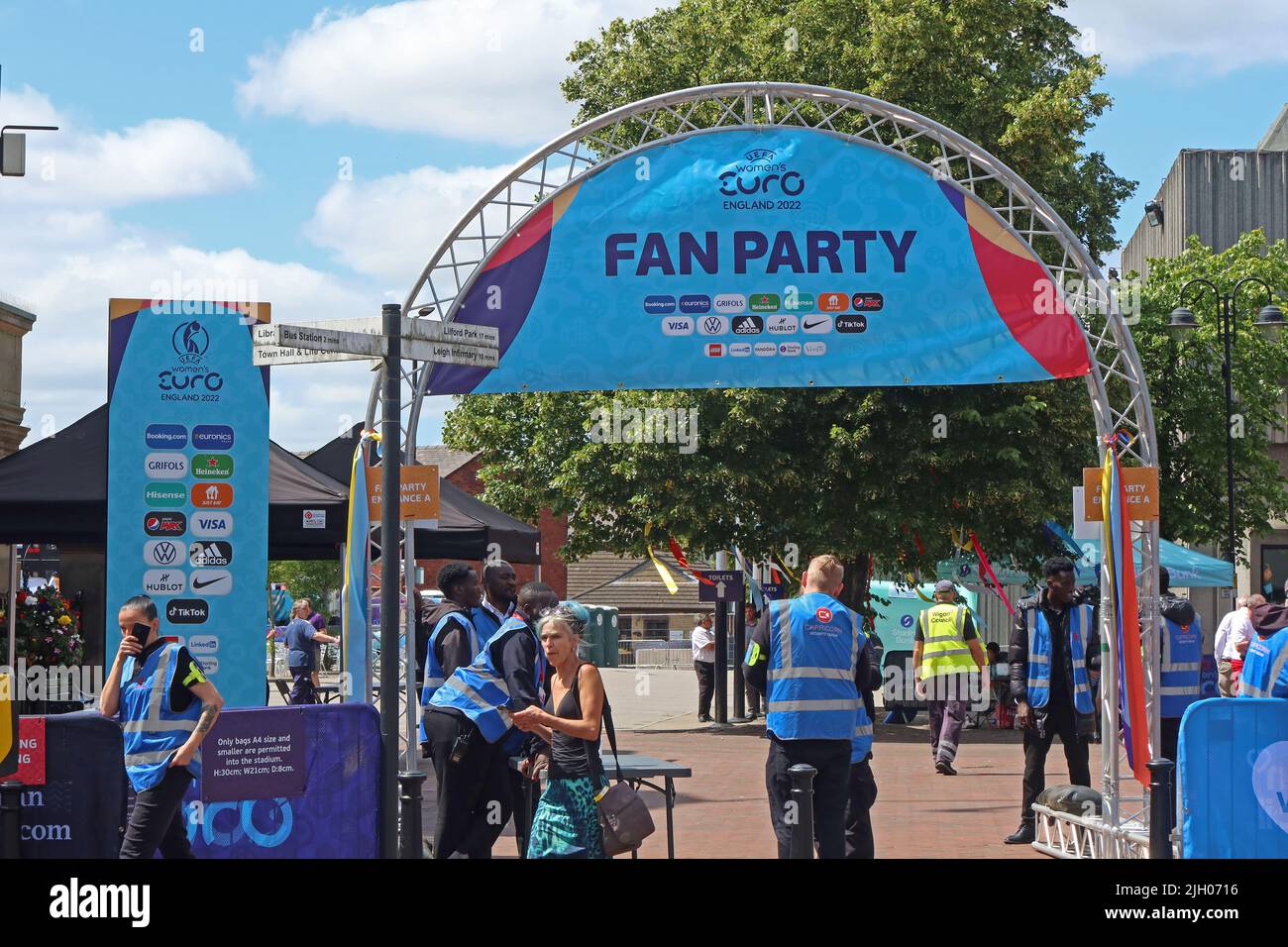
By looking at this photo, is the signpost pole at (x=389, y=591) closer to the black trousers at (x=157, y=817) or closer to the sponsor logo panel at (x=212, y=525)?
the black trousers at (x=157, y=817)

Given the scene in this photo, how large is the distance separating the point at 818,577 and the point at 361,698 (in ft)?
16.5

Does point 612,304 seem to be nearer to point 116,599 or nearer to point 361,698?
point 361,698

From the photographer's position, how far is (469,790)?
9414mm

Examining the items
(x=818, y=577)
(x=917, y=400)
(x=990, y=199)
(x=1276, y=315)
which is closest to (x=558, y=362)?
(x=818, y=577)

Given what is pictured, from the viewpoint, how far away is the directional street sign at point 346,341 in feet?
28.6

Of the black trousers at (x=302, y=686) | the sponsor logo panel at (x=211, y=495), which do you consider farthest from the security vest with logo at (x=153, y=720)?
the black trousers at (x=302, y=686)

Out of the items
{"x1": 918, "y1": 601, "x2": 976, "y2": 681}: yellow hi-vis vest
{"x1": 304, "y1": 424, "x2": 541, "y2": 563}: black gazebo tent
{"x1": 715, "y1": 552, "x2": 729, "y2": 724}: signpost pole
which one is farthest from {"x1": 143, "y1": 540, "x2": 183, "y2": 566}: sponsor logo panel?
{"x1": 715, "y1": 552, "x2": 729, "y2": 724}: signpost pole

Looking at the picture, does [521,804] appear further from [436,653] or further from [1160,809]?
[1160,809]

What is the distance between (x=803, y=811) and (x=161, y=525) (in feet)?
21.4

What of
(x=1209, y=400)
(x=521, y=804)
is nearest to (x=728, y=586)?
(x=521, y=804)

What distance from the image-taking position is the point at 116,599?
1234 cm

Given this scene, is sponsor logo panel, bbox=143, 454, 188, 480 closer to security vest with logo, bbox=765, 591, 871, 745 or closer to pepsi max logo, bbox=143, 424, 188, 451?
pepsi max logo, bbox=143, 424, 188, 451

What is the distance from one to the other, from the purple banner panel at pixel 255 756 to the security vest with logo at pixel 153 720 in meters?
0.20

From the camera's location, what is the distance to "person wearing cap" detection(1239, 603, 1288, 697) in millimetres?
8938
